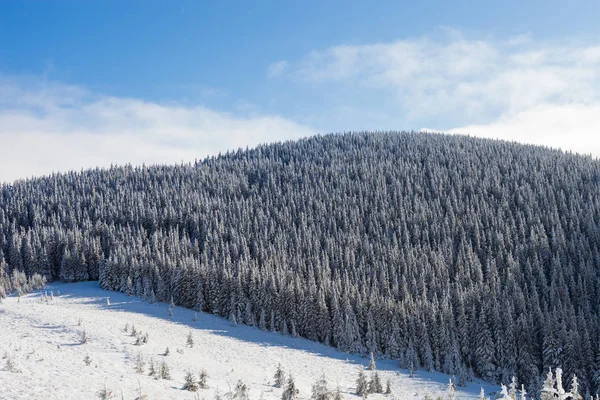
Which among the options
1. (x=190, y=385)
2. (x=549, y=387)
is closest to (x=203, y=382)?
(x=190, y=385)

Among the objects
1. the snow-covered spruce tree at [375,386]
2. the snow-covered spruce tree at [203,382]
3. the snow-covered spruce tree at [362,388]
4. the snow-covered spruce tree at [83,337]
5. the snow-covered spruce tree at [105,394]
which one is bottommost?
the snow-covered spruce tree at [375,386]

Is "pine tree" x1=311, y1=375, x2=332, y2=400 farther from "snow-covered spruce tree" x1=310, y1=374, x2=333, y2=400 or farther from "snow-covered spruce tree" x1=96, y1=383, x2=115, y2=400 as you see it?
"snow-covered spruce tree" x1=96, y1=383, x2=115, y2=400

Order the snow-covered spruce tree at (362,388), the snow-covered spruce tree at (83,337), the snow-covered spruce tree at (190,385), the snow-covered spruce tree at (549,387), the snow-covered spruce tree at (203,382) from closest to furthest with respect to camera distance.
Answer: the snow-covered spruce tree at (549,387) → the snow-covered spruce tree at (190,385) → the snow-covered spruce tree at (203,382) → the snow-covered spruce tree at (362,388) → the snow-covered spruce tree at (83,337)

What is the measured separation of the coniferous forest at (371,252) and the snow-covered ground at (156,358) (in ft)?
22.7

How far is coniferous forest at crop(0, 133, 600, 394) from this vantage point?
75.9m

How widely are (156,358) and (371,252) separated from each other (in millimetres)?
79657

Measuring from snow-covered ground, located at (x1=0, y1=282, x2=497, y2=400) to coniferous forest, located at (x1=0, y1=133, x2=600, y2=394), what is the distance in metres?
6.93

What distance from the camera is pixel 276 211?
494ft

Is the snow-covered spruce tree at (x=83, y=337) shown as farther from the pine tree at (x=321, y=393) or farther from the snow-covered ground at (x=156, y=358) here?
the pine tree at (x=321, y=393)

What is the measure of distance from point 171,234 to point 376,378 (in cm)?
9730

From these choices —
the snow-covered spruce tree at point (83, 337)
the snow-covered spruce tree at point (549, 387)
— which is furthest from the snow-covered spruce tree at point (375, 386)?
the snow-covered spruce tree at point (549, 387)

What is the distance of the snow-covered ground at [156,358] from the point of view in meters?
29.9

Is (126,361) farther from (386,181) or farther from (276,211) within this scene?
(386,181)

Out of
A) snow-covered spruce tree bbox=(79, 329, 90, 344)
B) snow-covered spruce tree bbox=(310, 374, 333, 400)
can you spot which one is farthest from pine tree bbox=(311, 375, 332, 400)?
snow-covered spruce tree bbox=(79, 329, 90, 344)
